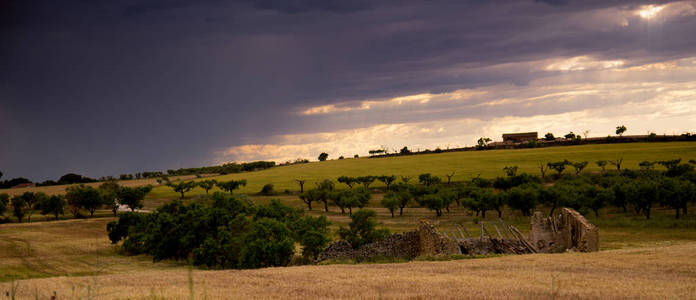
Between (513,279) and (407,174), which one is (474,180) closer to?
(407,174)

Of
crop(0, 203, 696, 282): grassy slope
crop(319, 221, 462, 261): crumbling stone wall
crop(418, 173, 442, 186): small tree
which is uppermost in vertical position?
crop(418, 173, 442, 186): small tree

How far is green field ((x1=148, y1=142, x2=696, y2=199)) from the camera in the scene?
10950cm

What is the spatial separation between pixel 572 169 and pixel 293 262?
90.9 metres

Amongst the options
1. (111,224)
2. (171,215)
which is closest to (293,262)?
(171,215)

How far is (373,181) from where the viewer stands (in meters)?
110

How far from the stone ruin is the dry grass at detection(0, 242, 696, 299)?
30.5 feet

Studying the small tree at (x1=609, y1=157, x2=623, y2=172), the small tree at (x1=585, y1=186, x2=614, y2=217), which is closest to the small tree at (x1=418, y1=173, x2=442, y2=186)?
the small tree at (x1=609, y1=157, x2=623, y2=172)

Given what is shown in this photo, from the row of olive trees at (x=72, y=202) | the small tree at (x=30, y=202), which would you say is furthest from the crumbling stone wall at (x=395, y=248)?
the small tree at (x=30, y=202)

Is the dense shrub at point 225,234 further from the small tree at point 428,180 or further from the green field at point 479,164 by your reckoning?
the green field at point 479,164

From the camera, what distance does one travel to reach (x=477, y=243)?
102 feet

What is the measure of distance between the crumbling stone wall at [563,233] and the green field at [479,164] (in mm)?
72130

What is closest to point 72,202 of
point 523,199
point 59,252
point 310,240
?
point 59,252

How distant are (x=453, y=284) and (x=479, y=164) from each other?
368 ft

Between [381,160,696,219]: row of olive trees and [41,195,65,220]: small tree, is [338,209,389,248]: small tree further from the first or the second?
[41,195,65,220]: small tree
